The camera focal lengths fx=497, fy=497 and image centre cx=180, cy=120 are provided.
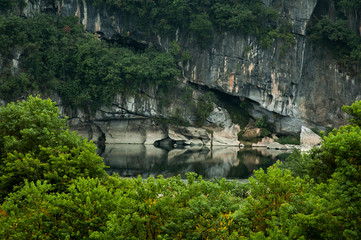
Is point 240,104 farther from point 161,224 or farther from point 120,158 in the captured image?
point 161,224

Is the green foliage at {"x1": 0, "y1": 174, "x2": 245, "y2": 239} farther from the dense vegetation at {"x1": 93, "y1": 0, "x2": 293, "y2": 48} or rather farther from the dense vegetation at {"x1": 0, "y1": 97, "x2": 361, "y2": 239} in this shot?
the dense vegetation at {"x1": 93, "y1": 0, "x2": 293, "y2": 48}

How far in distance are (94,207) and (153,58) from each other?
104ft

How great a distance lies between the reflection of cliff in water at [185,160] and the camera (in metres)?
27.4

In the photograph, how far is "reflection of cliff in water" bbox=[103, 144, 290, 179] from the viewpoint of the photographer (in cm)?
2739

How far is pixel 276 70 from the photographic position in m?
40.8

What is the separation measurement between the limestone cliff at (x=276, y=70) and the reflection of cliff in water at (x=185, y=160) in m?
5.06

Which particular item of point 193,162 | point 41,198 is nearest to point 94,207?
point 41,198

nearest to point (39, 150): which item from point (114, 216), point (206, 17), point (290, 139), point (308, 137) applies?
point (114, 216)

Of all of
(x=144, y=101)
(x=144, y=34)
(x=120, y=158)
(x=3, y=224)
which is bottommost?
(x=120, y=158)

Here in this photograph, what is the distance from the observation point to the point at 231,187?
34.7 ft

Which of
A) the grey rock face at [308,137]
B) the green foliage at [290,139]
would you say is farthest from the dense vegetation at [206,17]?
the green foliage at [290,139]

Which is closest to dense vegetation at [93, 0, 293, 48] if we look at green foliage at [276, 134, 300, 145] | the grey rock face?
the grey rock face

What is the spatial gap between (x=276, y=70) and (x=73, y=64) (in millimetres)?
16340

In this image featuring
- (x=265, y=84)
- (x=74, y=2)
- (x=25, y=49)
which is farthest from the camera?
(x=265, y=84)
